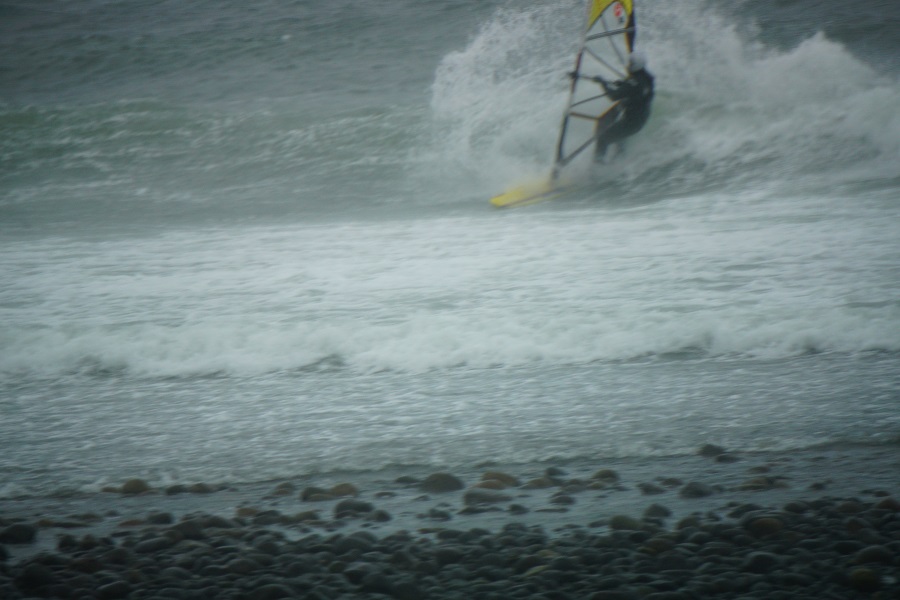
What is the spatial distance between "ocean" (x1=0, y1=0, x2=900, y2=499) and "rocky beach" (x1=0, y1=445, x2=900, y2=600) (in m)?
0.20

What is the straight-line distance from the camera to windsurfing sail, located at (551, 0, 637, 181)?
10711 mm

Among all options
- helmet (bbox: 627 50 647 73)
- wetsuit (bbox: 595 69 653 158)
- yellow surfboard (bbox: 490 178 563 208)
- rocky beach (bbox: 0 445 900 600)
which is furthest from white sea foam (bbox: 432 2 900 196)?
rocky beach (bbox: 0 445 900 600)

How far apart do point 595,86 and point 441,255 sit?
5633mm

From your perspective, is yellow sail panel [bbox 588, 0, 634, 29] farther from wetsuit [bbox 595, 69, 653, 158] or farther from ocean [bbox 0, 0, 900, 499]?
ocean [bbox 0, 0, 900, 499]

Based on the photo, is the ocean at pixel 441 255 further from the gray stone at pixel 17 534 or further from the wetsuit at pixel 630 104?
the gray stone at pixel 17 534

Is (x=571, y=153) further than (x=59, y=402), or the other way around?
(x=571, y=153)

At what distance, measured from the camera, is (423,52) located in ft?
55.8

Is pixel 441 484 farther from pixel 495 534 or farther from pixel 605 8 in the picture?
pixel 605 8

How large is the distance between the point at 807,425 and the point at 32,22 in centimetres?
2019

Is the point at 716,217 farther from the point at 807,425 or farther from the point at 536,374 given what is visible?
the point at 807,425

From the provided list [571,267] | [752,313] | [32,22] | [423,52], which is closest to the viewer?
[752,313]

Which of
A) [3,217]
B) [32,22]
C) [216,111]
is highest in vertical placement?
[32,22]

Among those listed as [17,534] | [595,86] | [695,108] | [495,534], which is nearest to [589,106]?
[595,86]

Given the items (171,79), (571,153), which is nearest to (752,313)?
(571,153)
